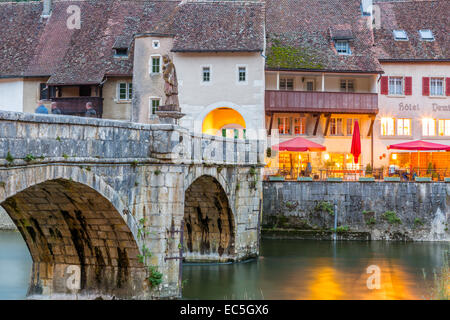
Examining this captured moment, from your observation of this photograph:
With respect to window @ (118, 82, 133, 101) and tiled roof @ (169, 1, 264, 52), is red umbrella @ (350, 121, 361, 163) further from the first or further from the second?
window @ (118, 82, 133, 101)

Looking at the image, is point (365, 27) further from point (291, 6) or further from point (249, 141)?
point (249, 141)

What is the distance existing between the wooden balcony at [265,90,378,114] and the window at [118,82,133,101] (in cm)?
831

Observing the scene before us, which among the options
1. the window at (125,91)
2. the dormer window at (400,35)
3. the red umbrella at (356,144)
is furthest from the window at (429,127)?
the window at (125,91)

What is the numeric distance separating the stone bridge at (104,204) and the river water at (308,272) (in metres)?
2.74

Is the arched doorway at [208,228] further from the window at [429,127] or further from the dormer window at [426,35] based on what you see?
the dormer window at [426,35]

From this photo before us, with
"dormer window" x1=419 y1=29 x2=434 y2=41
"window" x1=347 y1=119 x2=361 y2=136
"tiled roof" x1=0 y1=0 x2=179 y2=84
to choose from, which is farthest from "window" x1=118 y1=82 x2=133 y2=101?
"dormer window" x1=419 y1=29 x2=434 y2=41

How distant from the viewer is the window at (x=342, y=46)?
48.2 metres

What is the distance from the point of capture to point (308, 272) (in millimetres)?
30625

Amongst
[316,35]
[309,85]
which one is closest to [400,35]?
[316,35]

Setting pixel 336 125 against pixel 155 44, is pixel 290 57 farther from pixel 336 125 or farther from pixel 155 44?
pixel 155 44

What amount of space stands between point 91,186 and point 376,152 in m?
31.9

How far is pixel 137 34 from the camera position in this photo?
4691 cm

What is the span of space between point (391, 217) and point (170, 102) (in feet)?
62.3
